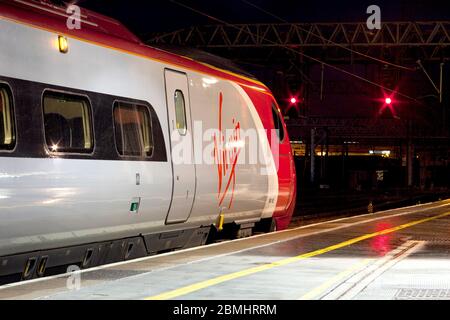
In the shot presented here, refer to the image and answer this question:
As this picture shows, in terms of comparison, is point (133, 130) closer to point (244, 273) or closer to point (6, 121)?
point (6, 121)

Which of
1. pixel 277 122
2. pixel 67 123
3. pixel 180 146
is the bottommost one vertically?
pixel 180 146

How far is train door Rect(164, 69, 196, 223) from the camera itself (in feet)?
42.6

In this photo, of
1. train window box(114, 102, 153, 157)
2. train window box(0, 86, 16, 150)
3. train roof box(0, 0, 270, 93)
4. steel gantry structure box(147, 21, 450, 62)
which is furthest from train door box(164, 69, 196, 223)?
steel gantry structure box(147, 21, 450, 62)

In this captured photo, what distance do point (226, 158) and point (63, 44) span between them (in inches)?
209

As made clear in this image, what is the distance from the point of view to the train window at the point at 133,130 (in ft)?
37.9

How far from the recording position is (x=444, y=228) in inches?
694

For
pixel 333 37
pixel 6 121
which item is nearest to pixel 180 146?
pixel 6 121

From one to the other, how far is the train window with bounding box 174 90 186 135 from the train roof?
1.65ft

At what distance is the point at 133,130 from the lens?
11953mm

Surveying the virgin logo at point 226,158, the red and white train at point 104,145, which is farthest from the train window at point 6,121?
the virgin logo at point 226,158

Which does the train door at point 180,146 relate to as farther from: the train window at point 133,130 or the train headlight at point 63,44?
the train headlight at point 63,44

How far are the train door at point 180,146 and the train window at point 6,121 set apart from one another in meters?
3.86

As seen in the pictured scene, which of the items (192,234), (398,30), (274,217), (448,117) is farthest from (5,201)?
(448,117)
